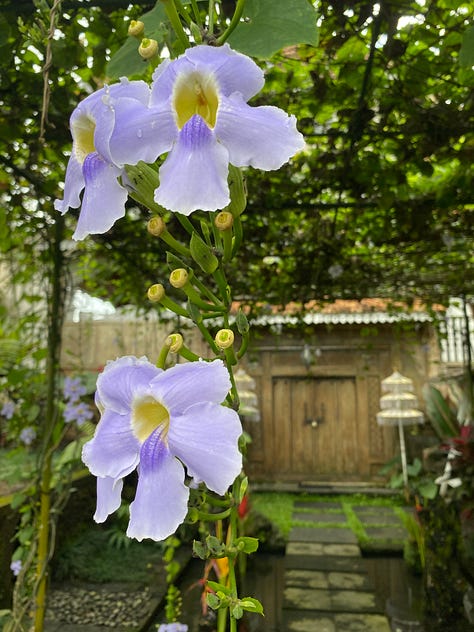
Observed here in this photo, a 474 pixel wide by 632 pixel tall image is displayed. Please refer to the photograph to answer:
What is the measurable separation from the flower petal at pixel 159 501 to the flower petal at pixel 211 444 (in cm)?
1

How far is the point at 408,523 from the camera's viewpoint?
574 cm

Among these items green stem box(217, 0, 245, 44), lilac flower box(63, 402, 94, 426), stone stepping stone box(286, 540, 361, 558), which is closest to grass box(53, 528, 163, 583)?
stone stepping stone box(286, 540, 361, 558)

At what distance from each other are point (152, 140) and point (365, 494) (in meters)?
9.46

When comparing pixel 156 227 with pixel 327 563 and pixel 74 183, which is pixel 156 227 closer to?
pixel 74 183

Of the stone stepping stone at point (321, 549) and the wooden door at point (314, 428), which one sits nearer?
the stone stepping stone at point (321, 549)

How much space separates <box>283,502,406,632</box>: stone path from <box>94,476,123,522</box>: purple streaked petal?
448cm

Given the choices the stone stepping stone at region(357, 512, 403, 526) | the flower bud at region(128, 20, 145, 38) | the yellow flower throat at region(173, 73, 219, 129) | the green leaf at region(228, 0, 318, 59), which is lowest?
the stone stepping stone at region(357, 512, 403, 526)

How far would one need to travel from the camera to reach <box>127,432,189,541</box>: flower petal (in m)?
0.43

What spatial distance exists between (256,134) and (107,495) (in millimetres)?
334

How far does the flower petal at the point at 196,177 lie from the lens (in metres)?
0.44

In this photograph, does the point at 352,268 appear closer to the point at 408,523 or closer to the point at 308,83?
the point at 308,83

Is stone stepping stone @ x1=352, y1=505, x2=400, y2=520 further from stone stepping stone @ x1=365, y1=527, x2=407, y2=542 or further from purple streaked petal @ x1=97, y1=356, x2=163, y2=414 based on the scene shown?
purple streaked petal @ x1=97, y1=356, x2=163, y2=414

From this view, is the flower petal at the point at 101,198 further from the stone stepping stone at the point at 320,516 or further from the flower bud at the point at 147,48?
the stone stepping stone at the point at 320,516

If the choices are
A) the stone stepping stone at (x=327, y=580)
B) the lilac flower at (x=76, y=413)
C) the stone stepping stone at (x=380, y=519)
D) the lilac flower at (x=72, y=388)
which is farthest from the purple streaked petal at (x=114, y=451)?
the stone stepping stone at (x=380, y=519)
